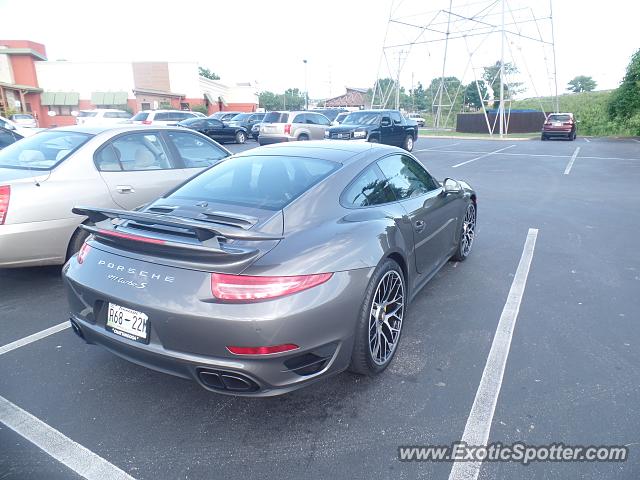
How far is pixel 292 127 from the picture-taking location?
1906cm

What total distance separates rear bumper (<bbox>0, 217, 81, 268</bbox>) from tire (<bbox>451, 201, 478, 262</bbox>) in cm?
388

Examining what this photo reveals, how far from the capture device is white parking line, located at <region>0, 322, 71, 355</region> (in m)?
3.38

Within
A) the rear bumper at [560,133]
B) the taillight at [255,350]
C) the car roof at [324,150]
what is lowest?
the rear bumper at [560,133]

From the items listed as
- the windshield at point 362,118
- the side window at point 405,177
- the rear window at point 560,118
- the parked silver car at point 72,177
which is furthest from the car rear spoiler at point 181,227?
the rear window at point 560,118

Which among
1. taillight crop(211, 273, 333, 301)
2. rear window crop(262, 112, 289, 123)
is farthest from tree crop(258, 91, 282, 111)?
taillight crop(211, 273, 333, 301)

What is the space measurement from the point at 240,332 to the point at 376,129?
50.6 feet

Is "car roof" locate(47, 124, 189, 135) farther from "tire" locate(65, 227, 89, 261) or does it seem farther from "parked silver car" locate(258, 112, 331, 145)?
"parked silver car" locate(258, 112, 331, 145)

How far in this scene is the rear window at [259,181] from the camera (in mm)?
3053

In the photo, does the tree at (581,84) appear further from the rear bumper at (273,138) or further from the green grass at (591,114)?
the rear bumper at (273,138)

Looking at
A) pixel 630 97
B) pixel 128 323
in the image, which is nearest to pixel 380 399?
pixel 128 323

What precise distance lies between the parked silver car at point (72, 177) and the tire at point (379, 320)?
3073 millimetres

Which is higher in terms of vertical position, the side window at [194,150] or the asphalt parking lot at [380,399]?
the side window at [194,150]

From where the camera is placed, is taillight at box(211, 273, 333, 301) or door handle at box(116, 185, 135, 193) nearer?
taillight at box(211, 273, 333, 301)

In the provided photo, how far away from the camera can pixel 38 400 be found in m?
2.76
